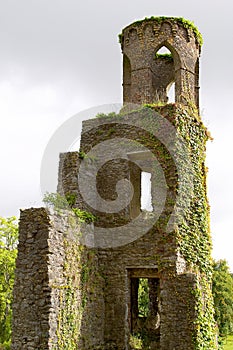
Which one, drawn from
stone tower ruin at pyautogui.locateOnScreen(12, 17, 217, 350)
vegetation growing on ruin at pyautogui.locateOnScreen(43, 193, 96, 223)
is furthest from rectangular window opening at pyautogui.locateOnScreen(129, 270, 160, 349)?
vegetation growing on ruin at pyautogui.locateOnScreen(43, 193, 96, 223)

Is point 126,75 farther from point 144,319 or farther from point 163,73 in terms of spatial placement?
point 144,319

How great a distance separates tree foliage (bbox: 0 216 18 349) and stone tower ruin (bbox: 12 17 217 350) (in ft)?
28.7

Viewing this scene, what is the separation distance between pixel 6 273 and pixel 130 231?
1205 centimetres

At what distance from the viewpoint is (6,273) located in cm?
2294

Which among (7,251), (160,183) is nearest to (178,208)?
(160,183)

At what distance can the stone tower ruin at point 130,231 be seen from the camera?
401 inches

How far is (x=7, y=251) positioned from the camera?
22.7 m

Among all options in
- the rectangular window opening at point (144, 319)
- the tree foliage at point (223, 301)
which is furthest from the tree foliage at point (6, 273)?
the tree foliage at point (223, 301)

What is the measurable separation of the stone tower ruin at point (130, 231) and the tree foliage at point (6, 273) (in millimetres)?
8742

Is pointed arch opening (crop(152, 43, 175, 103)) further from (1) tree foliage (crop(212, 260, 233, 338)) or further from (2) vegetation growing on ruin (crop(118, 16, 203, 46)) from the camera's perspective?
(1) tree foliage (crop(212, 260, 233, 338))

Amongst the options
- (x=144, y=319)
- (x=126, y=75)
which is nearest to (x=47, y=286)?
Result: (x=144, y=319)

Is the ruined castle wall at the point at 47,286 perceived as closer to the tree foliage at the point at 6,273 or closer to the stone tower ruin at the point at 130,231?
the stone tower ruin at the point at 130,231

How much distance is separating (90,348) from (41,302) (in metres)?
2.71

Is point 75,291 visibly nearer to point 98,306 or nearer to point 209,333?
point 98,306
